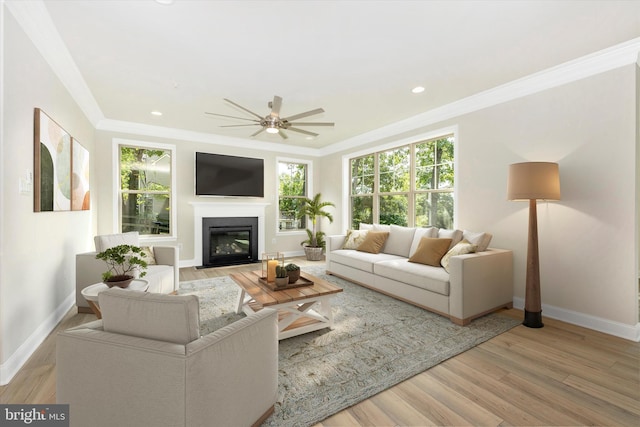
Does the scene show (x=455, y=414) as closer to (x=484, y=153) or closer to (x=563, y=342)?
(x=563, y=342)

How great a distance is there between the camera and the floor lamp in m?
2.80

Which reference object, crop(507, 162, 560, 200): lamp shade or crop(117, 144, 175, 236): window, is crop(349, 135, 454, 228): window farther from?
crop(117, 144, 175, 236): window

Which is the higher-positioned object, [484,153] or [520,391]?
[484,153]

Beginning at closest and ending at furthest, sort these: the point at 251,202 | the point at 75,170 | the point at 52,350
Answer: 1. the point at 52,350
2. the point at 75,170
3. the point at 251,202

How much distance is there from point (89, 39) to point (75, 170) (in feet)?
5.39

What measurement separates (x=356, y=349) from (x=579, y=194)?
9.10ft

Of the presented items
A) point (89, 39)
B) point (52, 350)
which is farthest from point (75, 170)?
point (52, 350)

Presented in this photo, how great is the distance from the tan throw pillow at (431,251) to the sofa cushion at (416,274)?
0.24 feet

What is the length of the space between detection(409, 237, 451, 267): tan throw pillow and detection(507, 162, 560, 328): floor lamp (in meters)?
0.86

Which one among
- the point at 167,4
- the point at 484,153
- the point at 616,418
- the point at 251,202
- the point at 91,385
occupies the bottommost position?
the point at 616,418

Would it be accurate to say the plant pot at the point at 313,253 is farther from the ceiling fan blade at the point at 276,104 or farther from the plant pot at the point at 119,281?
the plant pot at the point at 119,281

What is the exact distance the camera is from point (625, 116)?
2699 millimetres
